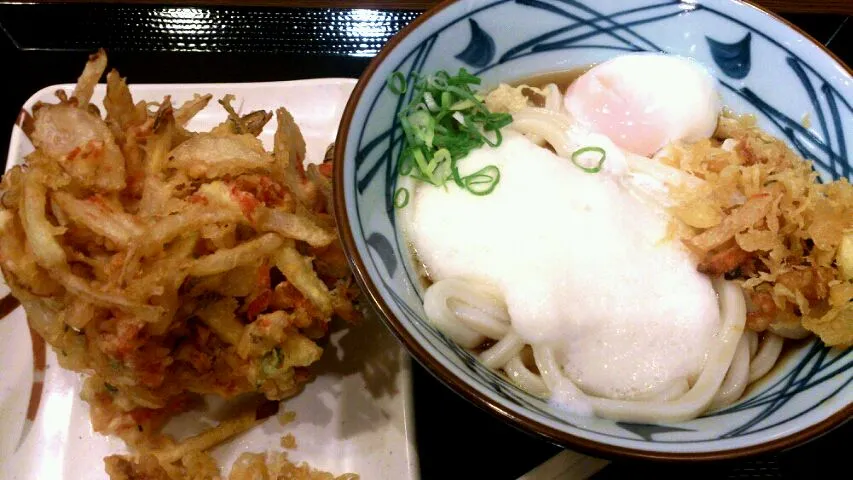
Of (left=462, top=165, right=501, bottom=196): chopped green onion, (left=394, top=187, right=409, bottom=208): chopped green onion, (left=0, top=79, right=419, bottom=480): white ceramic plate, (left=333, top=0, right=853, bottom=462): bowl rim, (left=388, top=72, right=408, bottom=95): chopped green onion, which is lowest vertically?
(left=0, top=79, right=419, bottom=480): white ceramic plate

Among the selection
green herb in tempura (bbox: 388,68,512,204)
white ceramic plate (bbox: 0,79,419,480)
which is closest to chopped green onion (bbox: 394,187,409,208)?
green herb in tempura (bbox: 388,68,512,204)

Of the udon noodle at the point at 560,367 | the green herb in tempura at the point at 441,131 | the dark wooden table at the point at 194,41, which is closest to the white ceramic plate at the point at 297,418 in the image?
the udon noodle at the point at 560,367

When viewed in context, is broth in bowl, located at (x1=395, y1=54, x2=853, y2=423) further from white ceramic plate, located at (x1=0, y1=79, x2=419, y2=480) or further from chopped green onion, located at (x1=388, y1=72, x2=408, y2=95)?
white ceramic plate, located at (x1=0, y1=79, x2=419, y2=480)

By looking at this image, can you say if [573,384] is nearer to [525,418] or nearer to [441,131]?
[525,418]

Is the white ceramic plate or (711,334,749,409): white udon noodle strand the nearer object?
(711,334,749,409): white udon noodle strand

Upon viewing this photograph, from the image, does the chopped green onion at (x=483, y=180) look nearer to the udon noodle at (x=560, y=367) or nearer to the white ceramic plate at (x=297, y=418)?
the udon noodle at (x=560, y=367)

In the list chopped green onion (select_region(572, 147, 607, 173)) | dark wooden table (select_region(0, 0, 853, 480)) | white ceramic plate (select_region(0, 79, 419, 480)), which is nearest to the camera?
white ceramic plate (select_region(0, 79, 419, 480))
